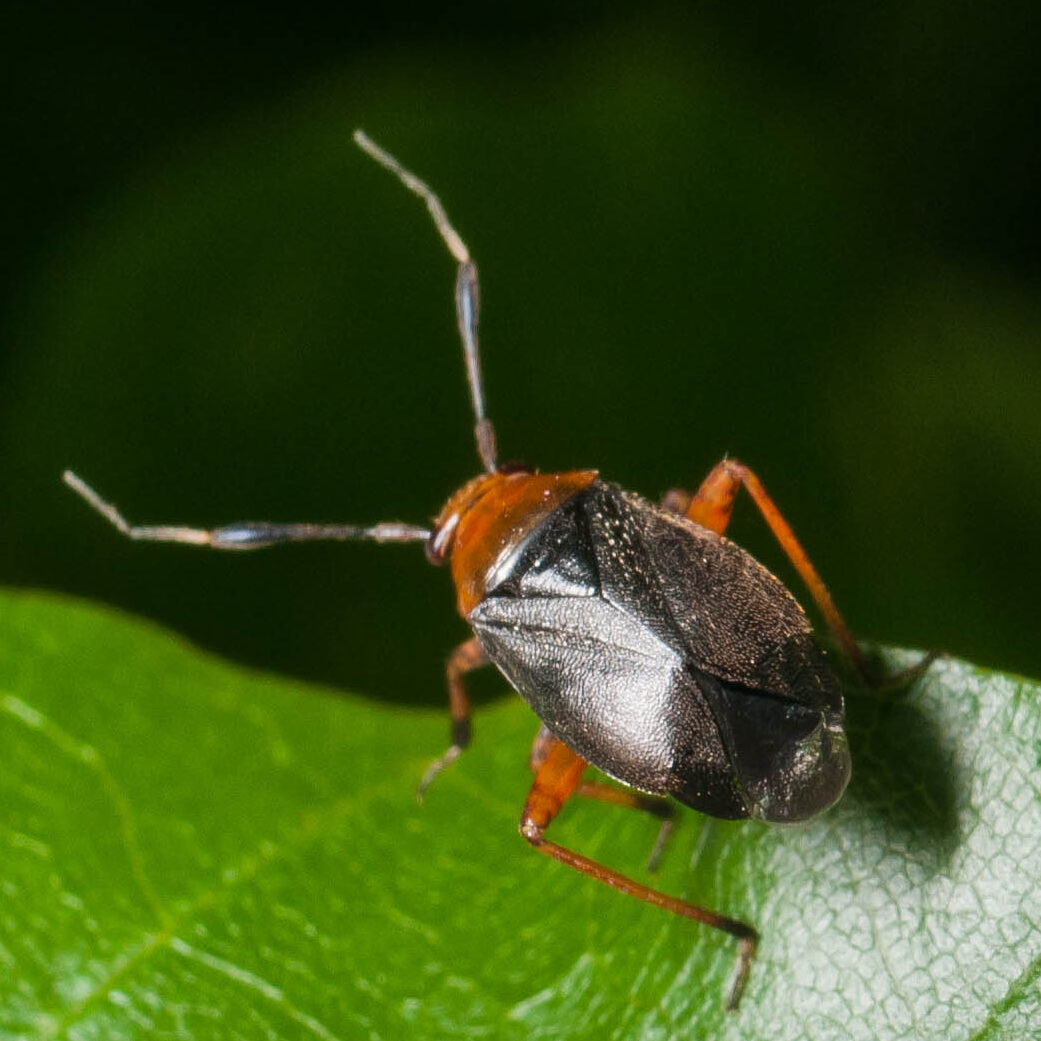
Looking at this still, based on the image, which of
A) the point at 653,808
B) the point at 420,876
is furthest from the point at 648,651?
the point at 420,876

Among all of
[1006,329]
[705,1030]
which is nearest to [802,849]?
[705,1030]

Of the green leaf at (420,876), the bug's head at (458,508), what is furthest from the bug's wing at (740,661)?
the bug's head at (458,508)

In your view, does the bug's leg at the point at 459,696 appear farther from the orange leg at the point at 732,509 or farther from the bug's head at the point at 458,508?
the orange leg at the point at 732,509

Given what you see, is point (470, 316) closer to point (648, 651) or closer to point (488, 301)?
point (488, 301)

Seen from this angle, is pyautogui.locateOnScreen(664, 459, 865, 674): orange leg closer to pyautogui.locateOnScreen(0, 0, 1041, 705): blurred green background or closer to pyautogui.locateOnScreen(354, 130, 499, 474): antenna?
pyautogui.locateOnScreen(354, 130, 499, 474): antenna

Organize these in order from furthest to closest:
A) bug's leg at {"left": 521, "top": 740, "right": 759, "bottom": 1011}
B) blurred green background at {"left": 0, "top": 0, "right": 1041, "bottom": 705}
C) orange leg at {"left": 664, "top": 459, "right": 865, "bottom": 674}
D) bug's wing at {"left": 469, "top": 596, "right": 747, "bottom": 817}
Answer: blurred green background at {"left": 0, "top": 0, "right": 1041, "bottom": 705} → orange leg at {"left": 664, "top": 459, "right": 865, "bottom": 674} → bug's wing at {"left": 469, "top": 596, "right": 747, "bottom": 817} → bug's leg at {"left": 521, "top": 740, "right": 759, "bottom": 1011}

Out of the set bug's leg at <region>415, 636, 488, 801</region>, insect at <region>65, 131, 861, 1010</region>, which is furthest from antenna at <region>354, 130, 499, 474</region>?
bug's leg at <region>415, 636, 488, 801</region>

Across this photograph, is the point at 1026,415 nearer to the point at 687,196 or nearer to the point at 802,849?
the point at 687,196
